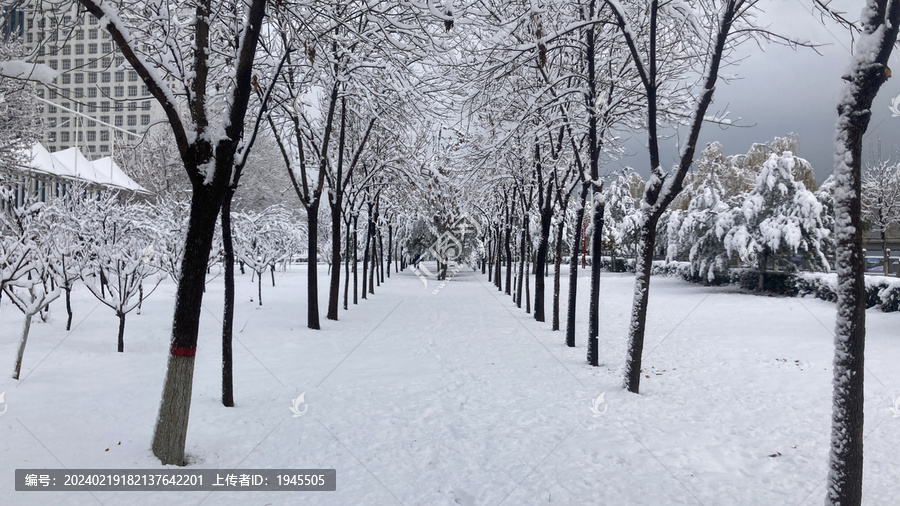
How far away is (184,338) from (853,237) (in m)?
5.19

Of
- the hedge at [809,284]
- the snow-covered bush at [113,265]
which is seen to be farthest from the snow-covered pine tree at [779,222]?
the snow-covered bush at [113,265]

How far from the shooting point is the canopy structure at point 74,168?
24969 millimetres

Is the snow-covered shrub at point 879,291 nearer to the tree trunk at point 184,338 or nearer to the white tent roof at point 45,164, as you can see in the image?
the tree trunk at point 184,338

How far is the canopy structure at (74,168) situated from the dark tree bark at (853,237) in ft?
87.5

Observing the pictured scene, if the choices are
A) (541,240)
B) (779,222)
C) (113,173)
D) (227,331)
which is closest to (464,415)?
(227,331)

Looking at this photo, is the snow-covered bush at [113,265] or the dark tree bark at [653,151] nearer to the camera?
the dark tree bark at [653,151]

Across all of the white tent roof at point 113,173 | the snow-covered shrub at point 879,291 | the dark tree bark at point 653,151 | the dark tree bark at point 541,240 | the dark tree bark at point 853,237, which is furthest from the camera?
the white tent roof at point 113,173

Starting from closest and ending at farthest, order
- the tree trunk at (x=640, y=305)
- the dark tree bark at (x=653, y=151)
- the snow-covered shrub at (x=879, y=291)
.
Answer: the dark tree bark at (x=653, y=151), the tree trunk at (x=640, y=305), the snow-covered shrub at (x=879, y=291)

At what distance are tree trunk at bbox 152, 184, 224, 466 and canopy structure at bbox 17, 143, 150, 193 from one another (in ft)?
74.0

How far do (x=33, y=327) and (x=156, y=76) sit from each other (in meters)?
9.88

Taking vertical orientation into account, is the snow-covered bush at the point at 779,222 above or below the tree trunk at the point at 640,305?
above

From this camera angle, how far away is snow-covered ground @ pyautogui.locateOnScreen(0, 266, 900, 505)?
14.8 ft

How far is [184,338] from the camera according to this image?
16.0ft

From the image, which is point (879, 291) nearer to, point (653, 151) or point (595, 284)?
point (595, 284)
